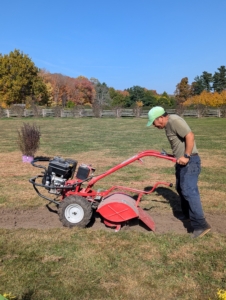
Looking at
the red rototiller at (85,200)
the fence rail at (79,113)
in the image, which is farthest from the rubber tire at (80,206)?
the fence rail at (79,113)

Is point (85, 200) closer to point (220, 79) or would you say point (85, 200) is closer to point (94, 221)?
point (94, 221)

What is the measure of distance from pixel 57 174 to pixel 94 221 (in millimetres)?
946

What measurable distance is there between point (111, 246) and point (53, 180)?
4.36ft

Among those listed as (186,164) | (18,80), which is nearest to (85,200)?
(186,164)

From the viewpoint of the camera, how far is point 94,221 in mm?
5027

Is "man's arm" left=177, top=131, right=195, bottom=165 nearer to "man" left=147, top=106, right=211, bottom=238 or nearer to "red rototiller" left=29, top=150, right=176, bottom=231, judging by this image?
"man" left=147, top=106, right=211, bottom=238

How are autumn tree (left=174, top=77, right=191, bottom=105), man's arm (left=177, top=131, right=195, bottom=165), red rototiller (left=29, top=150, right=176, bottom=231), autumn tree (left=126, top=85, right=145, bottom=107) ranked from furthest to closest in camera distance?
autumn tree (left=174, top=77, right=191, bottom=105), autumn tree (left=126, top=85, right=145, bottom=107), red rototiller (left=29, top=150, right=176, bottom=231), man's arm (left=177, top=131, right=195, bottom=165)

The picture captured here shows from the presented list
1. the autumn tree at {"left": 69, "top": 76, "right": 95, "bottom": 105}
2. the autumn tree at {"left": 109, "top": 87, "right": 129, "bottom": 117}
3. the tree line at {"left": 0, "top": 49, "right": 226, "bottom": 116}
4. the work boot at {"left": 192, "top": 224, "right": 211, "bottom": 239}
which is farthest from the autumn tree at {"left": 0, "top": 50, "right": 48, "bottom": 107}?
the work boot at {"left": 192, "top": 224, "right": 211, "bottom": 239}

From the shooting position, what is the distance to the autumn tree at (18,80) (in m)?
48.5

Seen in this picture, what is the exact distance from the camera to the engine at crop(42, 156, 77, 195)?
4.69 meters

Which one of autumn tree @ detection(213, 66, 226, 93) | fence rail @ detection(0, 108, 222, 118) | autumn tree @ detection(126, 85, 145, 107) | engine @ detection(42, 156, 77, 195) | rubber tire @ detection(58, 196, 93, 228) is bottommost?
fence rail @ detection(0, 108, 222, 118)

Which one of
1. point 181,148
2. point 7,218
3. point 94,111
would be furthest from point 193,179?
point 94,111

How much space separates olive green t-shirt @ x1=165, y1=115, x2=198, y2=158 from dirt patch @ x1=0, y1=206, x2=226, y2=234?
46.1 inches

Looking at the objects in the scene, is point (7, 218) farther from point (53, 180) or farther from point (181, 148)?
point (181, 148)
